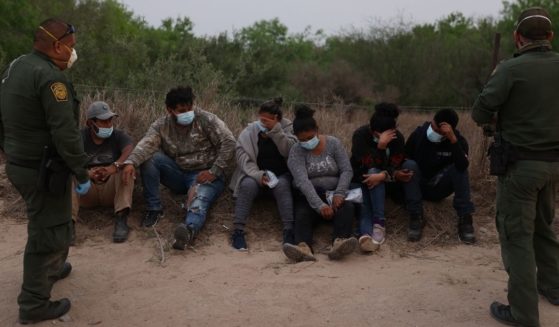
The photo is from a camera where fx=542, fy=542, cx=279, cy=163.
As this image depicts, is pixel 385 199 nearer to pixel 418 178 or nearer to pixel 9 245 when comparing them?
pixel 418 178

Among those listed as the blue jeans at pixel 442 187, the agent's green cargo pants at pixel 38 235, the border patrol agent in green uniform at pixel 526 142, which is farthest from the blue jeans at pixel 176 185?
the border patrol agent in green uniform at pixel 526 142

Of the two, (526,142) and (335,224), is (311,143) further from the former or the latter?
(526,142)

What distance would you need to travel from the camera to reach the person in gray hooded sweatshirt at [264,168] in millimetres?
4969

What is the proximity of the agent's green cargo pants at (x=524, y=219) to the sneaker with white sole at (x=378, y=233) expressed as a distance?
1.46 metres

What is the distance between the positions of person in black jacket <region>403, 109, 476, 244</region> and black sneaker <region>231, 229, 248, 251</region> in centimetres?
153

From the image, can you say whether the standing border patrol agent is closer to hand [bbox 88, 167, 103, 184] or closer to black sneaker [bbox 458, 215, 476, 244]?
hand [bbox 88, 167, 103, 184]

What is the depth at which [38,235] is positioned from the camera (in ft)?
11.6

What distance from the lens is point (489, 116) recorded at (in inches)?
142

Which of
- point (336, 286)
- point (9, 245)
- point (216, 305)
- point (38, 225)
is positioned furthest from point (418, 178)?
point (9, 245)

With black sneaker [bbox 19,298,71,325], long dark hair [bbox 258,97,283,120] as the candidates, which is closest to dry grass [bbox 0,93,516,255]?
long dark hair [bbox 258,97,283,120]

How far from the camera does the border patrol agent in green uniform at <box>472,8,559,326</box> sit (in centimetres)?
339

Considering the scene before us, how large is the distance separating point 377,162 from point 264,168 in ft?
3.56

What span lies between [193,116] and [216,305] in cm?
212

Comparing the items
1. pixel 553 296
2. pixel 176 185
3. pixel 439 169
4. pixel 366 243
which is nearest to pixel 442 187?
pixel 439 169
